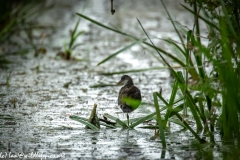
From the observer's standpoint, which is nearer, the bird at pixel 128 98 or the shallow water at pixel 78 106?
the shallow water at pixel 78 106

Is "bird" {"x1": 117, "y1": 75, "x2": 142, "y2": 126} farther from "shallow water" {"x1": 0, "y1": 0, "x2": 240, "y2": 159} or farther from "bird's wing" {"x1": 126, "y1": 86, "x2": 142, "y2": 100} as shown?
"shallow water" {"x1": 0, "y1": 0, "x2": 240, "y2": 159}

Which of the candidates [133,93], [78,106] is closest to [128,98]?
[133,93]

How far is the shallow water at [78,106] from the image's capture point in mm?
4320

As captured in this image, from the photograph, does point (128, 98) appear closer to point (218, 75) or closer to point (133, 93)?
point (133, 93)

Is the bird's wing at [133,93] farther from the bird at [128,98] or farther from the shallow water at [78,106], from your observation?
the shallow water at [78,106]

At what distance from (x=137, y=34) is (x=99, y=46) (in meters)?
1.71

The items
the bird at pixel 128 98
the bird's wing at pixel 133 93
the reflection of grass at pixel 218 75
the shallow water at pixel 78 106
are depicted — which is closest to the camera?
the reflection of grass at pixel 218 75

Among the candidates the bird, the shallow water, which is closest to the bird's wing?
the bird

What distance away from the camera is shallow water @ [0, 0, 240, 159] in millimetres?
4320

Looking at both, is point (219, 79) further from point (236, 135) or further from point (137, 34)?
point (137, 34)

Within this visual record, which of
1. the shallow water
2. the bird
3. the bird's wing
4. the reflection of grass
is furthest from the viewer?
the bird's wing

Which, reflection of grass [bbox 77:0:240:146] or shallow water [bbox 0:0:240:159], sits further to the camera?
shallow water [bbox 0:0:240:159]

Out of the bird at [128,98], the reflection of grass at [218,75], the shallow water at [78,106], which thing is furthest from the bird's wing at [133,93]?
the reflection of grass at [218,75]

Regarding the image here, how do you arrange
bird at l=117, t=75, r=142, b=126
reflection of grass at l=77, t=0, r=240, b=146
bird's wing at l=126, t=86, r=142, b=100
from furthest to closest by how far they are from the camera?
bird's wing at l=126, t=86, r=142, b=100 < bird at l=117, t=75, r=142, b=126 < reflection of grass at l=77, t=0, r=240, b=146
